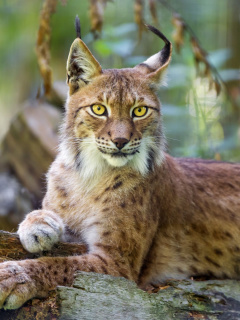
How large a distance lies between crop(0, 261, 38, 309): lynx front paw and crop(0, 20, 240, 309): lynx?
0.54 ft

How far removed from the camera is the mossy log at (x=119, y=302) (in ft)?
12.1

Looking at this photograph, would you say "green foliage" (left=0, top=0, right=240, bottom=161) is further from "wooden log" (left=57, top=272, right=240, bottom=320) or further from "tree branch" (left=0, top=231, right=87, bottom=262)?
"wooden log" (left=57, top=272, right=240, bottom=320)

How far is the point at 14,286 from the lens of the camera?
3.79 metres

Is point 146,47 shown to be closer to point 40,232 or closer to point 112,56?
point 112,56

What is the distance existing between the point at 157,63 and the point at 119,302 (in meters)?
2.39

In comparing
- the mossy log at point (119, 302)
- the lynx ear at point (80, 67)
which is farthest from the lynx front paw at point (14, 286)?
the lynx ear at point (80, 67)

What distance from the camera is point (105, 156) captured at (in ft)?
15.4

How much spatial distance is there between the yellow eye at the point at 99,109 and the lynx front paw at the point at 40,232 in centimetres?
98

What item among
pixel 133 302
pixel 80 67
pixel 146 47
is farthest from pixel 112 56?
pixel 133 302

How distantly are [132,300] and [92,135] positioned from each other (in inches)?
60.0

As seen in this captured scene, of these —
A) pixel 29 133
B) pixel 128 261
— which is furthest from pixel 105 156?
pixel 29 133

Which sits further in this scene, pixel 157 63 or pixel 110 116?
pixel 157 63

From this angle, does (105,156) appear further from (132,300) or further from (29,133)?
(29,133)

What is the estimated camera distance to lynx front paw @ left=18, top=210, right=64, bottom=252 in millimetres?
4344
